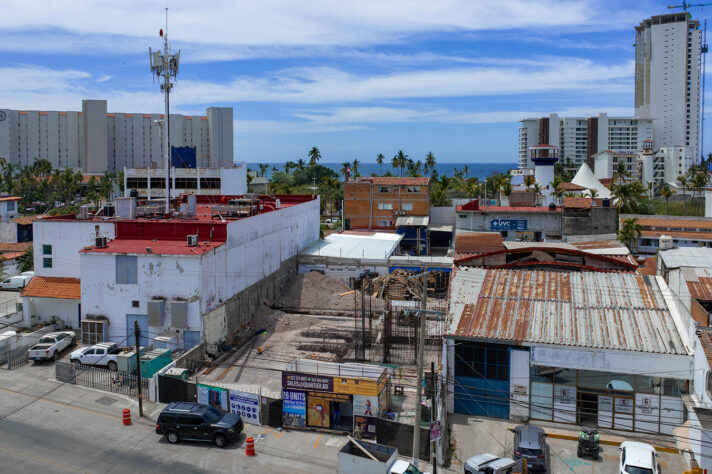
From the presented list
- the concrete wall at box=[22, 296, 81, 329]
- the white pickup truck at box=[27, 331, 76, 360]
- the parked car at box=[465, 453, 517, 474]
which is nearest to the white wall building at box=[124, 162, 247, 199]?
the concrete wall at box=[22, 296, 81, 329]

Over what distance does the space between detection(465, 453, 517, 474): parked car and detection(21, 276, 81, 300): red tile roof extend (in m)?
27.5

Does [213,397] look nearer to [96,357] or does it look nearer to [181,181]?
[96,357]

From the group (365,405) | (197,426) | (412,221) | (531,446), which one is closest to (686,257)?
(531,446)

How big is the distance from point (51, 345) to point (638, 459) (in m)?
29.8

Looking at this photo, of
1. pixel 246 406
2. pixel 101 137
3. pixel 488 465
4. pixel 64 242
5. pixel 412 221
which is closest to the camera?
pixel 488 465

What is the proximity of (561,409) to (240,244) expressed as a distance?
22.5 m

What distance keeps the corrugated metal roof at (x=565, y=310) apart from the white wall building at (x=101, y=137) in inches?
5262

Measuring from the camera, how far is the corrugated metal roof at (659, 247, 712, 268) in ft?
125

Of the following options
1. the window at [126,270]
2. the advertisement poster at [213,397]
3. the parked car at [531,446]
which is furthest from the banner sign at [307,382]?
the window at [126,270]

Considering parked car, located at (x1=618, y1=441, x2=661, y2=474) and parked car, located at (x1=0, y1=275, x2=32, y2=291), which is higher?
parked car, located at (x1=0, y1=275, x2=32, y2=291)

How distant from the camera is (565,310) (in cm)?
3016

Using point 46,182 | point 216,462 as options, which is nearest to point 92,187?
point 46,182

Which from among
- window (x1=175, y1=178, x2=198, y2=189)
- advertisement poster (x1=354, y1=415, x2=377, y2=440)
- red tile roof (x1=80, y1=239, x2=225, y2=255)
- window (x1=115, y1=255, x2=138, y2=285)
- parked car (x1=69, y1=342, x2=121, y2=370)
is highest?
window (x1=175, y1=178, x2=198, y2=189)

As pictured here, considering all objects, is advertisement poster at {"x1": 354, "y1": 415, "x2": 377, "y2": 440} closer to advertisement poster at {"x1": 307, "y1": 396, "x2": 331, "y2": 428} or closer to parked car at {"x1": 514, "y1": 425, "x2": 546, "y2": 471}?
advertisement poster at {"x1": 307, "y1": 396, "x2": 331, "y2": 428}
